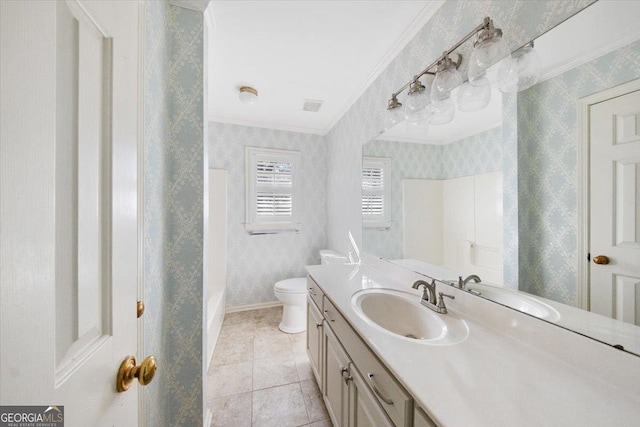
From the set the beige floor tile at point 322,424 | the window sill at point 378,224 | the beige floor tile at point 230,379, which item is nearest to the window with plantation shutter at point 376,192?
the window sill at point 378,224

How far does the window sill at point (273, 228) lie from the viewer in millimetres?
2904

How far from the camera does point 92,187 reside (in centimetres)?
45

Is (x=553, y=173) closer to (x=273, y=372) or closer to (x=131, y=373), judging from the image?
(x=131, y=373)

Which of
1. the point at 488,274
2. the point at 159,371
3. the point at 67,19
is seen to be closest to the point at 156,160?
the point at 67,19

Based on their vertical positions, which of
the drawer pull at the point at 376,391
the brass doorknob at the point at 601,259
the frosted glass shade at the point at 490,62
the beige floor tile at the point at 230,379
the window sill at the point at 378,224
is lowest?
the beige floor tile at the point at 230,379

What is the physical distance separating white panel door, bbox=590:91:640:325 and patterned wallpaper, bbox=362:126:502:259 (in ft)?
1.05

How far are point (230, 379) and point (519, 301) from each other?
1.90m

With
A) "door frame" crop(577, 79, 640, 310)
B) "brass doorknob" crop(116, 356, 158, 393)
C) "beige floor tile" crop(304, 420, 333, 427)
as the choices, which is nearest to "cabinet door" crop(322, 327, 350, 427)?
"beige floor tile" crop(304, 420, 333, 427)

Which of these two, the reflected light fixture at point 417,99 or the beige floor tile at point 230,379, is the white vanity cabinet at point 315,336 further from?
the reflected light fixture at point 417,99

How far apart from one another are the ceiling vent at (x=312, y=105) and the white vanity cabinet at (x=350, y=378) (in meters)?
1.85

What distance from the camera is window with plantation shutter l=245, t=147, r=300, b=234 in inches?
114

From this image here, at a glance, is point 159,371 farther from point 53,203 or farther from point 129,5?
point 129,5

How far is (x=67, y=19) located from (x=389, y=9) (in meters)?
1.49

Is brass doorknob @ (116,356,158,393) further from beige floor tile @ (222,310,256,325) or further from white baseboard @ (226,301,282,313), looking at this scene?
white baseboard @ (226,301,282,313)
